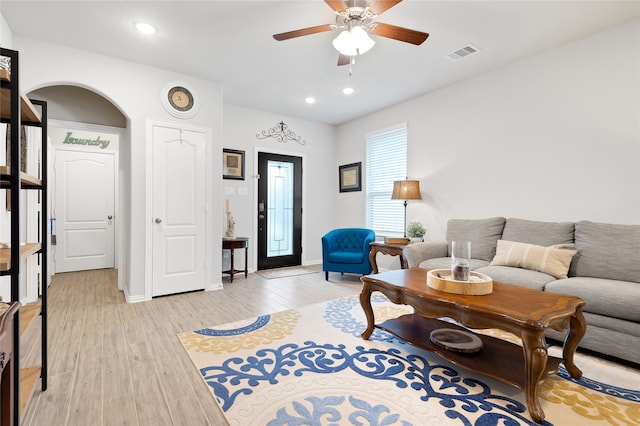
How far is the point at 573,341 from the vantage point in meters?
1.95

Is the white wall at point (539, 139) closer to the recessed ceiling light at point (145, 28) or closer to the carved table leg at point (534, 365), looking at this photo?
the carved table leg at point (534, 365)

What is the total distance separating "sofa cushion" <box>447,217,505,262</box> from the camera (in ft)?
11.5

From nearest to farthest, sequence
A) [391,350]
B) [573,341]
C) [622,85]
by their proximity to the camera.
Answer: [573,341]
[391,350]
[622,85]

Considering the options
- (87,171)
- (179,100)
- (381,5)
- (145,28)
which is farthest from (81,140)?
(381,5)

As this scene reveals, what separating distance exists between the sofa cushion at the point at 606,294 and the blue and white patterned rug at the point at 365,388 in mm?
381

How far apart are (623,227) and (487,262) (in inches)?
44.9

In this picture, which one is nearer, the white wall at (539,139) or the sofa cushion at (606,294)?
the sofa cushion at (606,294)

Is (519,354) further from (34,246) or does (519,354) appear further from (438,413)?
(34,246)

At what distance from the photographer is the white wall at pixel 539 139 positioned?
2875 millimetres

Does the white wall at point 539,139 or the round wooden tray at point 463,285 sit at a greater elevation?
the white wall at point 539,139

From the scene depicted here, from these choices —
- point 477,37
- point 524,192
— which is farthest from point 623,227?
point 477,37

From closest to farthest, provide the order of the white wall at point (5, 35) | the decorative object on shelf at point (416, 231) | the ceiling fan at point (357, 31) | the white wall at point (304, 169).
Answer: the ceiling fan at point (357, 31) < the white wall at point (5, 35) < the decorative object on shelf at point (416, 231) < the white wall at point (304, 169)

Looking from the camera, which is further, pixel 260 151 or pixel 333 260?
pixel 260 151

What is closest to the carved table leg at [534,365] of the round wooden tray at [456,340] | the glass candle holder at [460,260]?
the round wooden tray at [456,340]
